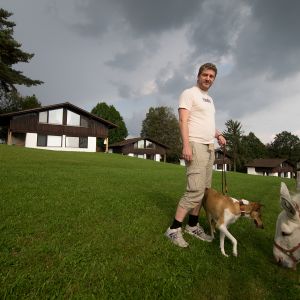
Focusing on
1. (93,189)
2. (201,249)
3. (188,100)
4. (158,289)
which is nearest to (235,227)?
(201,249)

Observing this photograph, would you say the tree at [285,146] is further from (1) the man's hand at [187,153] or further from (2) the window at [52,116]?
(1) the man's hand at [187,153]

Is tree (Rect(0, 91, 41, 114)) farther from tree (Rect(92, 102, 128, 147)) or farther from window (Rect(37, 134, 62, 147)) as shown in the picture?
window (Rect(37, 134, 62, 147))

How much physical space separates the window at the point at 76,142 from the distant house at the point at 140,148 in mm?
19411

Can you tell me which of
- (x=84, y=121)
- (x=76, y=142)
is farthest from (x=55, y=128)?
(x=84, y=121)

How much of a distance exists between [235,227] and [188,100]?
3484 mm

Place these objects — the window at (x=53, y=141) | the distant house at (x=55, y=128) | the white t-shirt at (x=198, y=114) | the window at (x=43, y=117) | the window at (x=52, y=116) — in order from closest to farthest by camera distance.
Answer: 1. the white t-shirt at (x=198, y=114)
2. the distant house at (x=55, y=128)
3. the window at (x=43, y=117)
4. the window at (x=52, y=116)
5. the window at (x=53, y=141)

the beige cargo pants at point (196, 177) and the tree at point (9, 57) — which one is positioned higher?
the tree at point (9, 57)

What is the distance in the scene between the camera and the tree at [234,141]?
93.1 metres

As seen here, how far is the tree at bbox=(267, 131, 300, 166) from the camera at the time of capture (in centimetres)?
12912

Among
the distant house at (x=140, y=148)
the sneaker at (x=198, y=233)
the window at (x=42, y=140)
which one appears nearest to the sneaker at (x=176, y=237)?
the sneaker at (x=198, y=233)

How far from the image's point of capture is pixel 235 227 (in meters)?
7.68

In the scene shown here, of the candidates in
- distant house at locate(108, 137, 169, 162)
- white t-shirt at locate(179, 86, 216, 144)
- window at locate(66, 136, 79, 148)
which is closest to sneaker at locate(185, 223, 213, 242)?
white t-shirt at locate(179, 86, 216, 144)

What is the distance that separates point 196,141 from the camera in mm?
5883

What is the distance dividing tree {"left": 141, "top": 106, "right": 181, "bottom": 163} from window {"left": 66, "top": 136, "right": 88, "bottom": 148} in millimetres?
37937
